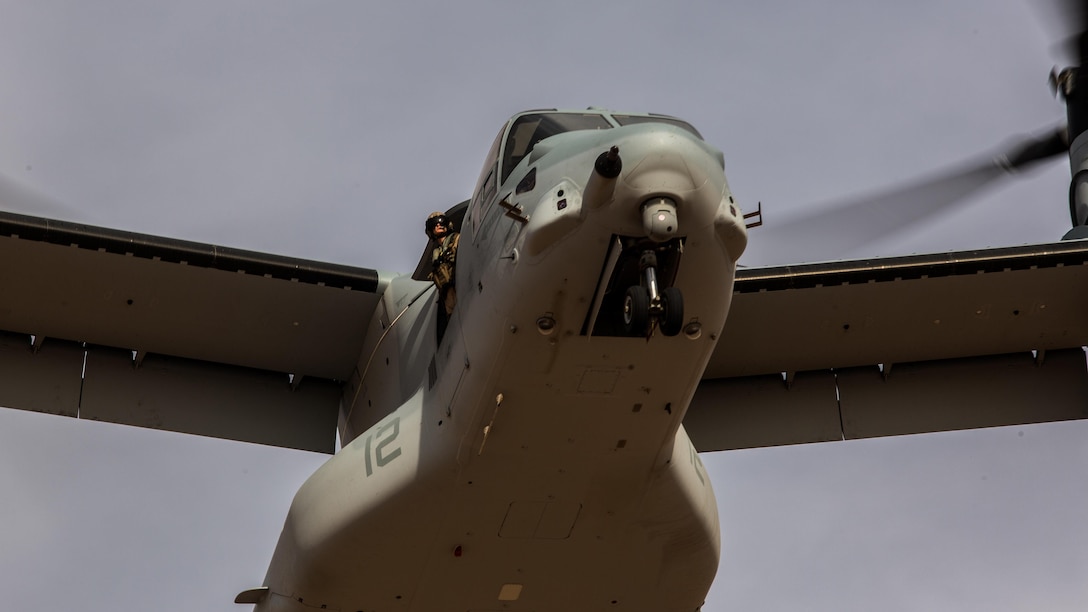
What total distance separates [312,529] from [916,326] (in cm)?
655

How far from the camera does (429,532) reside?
1336 cm

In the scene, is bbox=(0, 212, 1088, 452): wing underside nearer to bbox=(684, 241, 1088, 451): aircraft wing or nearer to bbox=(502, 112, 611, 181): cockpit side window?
bbox=(684, 241, 1088, 451): aircraft wing

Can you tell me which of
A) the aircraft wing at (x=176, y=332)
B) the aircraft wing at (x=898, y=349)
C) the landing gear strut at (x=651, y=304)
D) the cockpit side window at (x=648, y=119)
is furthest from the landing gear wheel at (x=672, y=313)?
the aircraft wing at (x=176, y=332)

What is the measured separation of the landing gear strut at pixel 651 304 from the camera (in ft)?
36.3

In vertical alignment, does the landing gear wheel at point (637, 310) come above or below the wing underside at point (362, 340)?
below

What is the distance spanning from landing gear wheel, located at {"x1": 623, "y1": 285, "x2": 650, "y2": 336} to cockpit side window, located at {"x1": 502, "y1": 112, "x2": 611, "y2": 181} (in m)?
1.93

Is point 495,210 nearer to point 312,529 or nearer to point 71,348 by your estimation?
point 312,529

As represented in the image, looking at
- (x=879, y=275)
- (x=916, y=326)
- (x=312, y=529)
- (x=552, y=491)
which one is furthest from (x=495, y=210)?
(x=916, y=326)

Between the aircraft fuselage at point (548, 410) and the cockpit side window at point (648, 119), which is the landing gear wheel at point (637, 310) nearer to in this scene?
the aircraft fuselage at point (548, 410)

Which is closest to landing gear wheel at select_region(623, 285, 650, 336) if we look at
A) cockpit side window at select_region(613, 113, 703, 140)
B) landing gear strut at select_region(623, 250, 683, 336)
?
landing gear strut at select_region(623, 250, 683, 336)

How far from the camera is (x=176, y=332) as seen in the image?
52.7 ft

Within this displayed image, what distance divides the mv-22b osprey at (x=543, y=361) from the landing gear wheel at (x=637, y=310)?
18 millimetres

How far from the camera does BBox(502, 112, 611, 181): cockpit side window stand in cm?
1278

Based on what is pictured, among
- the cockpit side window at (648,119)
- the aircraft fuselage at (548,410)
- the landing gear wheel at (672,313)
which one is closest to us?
the landing gear wheel at (672,313)
